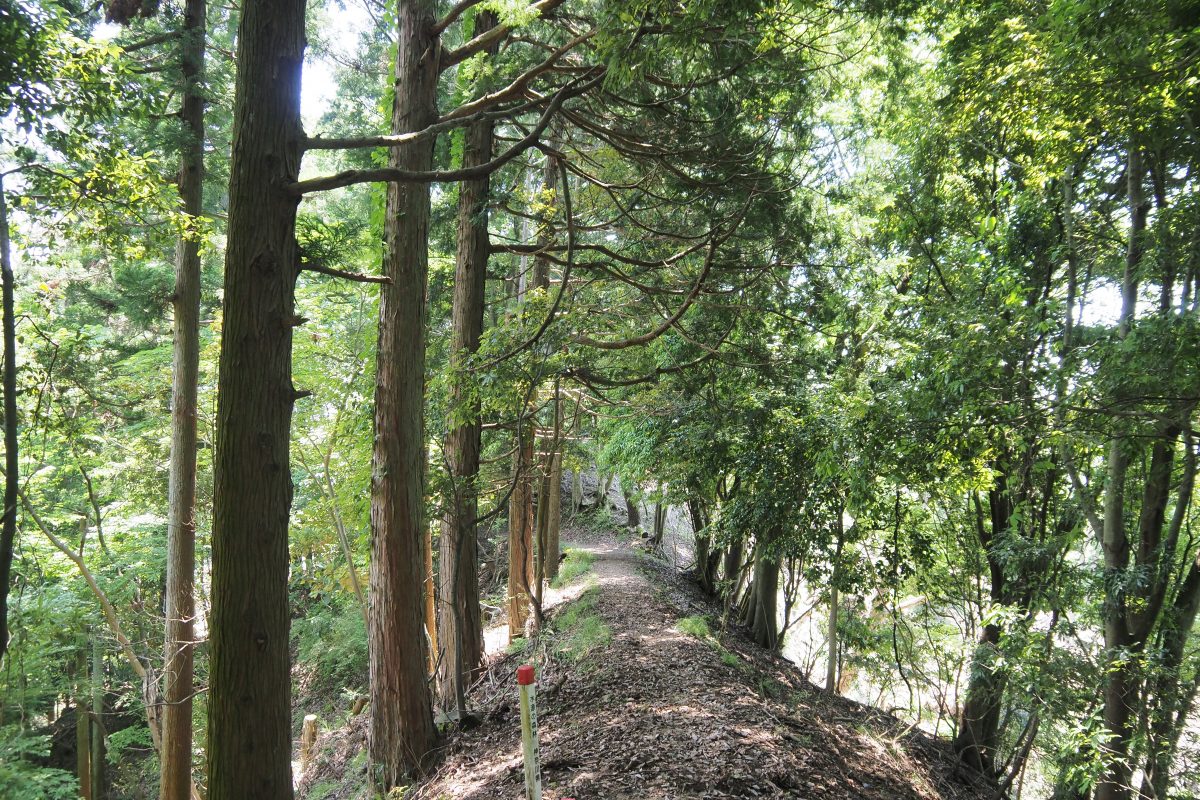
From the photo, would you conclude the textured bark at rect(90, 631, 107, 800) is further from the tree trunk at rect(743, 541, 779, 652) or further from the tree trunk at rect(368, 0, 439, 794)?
the tree trunk at rect(743, 541, 779, 652)

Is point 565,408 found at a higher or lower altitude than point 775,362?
lower

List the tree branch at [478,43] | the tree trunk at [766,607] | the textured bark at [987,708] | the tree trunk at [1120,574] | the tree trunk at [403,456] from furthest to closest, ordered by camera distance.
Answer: the tree trunk at [766,607]
the textured bark at [987,708]
the tree trunk at [1120,574]
the tree branch at [478,43]
the tree trunk at [403,456]

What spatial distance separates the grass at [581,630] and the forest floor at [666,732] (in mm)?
33

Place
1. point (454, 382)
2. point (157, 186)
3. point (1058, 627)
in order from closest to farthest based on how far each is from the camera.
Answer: point (157, 186), point (454, 382), point (1058, 627)

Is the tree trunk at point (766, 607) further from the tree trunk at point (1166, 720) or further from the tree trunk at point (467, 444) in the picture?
the tree trunk at point (467, 444)

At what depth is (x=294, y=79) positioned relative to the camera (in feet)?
11.2

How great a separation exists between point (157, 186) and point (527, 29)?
4082 mm

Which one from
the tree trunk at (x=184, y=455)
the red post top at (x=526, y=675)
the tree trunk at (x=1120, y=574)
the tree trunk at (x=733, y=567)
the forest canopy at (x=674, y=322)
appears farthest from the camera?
the tree trunk at (x=733, y=567)

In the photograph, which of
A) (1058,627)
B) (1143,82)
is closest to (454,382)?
(1143,82)

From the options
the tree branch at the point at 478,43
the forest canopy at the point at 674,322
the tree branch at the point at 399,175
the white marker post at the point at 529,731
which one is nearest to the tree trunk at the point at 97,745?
the forest canopy at the point at 674,322

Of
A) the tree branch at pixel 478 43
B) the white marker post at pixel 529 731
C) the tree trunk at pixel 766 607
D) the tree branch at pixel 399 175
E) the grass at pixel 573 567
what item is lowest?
the grass at pixel 573 567

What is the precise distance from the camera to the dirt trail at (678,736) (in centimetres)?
447

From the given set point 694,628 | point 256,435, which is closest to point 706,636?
point 694,628

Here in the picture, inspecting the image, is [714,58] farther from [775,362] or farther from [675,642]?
[675,642]
